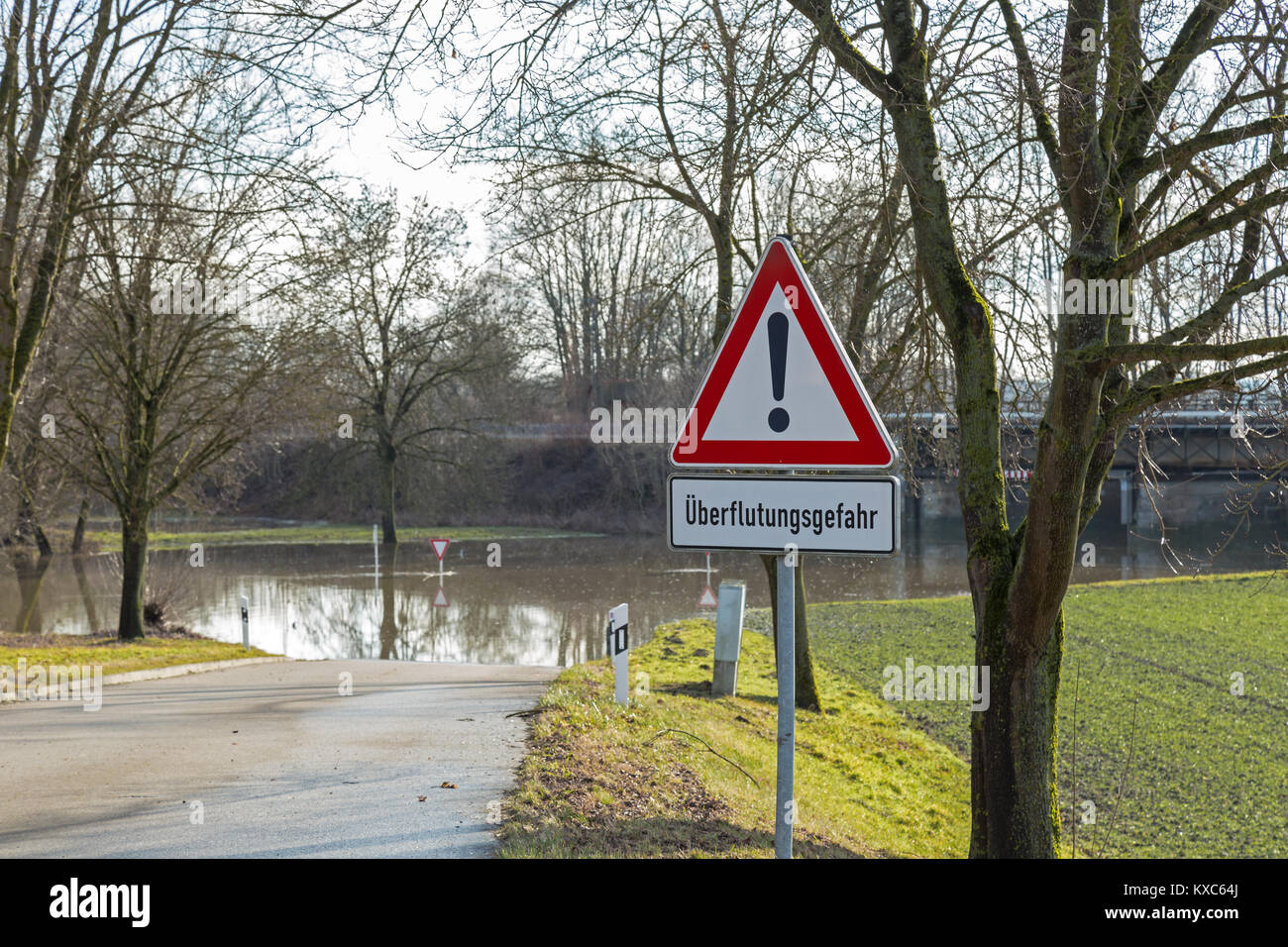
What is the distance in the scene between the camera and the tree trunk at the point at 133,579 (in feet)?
59.6

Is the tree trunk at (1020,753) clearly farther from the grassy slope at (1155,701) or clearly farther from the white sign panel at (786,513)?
the white sign panel at (786,513)

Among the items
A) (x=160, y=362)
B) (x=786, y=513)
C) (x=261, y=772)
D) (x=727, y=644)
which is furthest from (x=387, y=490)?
(x=786, y=513)

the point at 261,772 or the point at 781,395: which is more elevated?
the point at 781,395

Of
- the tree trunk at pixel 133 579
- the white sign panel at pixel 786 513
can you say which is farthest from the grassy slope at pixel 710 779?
the tree trunk at pixel 133 579

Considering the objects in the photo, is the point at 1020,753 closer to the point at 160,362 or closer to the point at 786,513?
the point at 786,513

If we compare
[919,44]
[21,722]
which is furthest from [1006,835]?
[21,722]

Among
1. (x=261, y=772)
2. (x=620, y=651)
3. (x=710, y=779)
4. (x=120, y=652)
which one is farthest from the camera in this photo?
(x=120, y=652)

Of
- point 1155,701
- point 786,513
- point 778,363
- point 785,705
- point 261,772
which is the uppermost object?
point 778,363

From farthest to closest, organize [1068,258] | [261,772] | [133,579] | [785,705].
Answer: [133,579]
[261,772]
[1068,258]
[785,705]

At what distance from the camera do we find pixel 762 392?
362cm

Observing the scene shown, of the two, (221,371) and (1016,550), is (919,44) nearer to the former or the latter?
(1016,550)

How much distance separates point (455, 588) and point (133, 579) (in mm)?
10521

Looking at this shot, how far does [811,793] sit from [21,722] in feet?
24.0

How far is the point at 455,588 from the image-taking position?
2803cm
